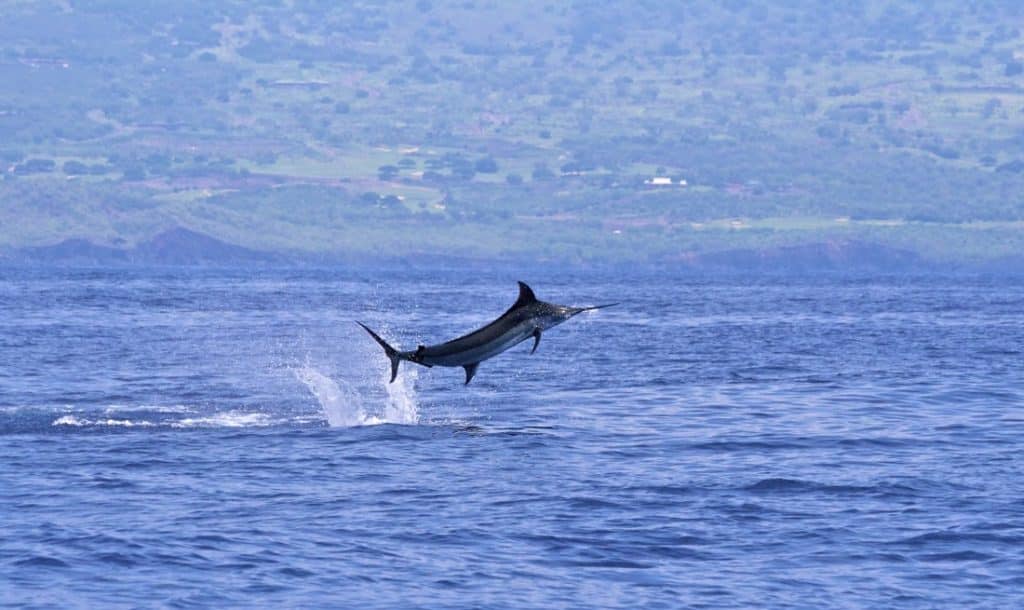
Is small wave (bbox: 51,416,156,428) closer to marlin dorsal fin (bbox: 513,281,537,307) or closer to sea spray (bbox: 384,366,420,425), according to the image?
sea spray (bbox: 384,366,420,425)

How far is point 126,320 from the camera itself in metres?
73.4

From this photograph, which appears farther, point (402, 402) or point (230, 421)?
point (402, 402)

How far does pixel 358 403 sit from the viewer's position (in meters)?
37.7

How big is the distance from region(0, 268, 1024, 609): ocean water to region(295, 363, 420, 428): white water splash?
0.49 ft

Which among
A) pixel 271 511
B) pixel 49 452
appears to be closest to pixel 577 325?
pixel 49 452

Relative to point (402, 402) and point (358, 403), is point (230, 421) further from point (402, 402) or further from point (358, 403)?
point (358, 403)

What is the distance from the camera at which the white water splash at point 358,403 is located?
33.6m

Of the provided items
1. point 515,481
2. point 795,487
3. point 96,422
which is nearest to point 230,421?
point 96,422

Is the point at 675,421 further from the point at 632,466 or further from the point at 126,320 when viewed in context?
the point at 126,320

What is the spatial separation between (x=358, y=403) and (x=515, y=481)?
509 inches

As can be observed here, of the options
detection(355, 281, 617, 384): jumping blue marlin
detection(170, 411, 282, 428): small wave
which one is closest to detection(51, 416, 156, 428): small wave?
detection(170, 411, 282, 428): small wave

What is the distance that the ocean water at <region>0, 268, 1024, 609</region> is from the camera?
1909cm

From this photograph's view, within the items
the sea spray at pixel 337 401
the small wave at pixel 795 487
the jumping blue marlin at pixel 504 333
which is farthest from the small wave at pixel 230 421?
the small wave at pixel 795 487

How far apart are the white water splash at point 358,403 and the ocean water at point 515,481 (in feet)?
0.49
